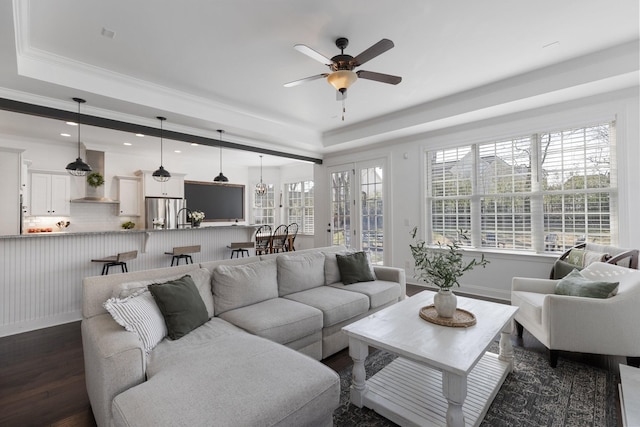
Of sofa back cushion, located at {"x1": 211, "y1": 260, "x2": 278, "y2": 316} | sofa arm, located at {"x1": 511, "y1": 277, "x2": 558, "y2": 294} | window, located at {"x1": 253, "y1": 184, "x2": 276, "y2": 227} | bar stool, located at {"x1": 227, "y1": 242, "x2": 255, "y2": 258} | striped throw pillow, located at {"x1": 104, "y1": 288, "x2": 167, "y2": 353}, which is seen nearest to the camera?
striped throw pillow, located at {"x1": 104, "y1": 288, "x2": 167, "y2": 353}

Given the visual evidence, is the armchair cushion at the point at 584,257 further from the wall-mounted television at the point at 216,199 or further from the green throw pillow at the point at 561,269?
the wall-mounted television at the point at 216,199

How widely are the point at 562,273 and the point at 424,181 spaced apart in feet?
7.73

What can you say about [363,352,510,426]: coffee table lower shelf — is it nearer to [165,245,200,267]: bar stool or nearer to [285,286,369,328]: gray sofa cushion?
[285,286,369,328]: gray sofa cushion

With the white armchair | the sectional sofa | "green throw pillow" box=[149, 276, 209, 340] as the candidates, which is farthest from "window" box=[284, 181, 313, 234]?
the white armchair

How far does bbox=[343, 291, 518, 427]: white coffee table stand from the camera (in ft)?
5.13

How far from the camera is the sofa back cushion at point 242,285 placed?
2.48 m

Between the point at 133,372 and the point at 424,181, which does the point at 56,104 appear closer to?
the point at 133,372

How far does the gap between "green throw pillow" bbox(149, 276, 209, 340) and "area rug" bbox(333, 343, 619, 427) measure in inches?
44.7

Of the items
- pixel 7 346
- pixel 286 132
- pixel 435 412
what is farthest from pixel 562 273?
pixel 7 346

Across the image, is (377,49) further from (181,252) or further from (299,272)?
(181,252)

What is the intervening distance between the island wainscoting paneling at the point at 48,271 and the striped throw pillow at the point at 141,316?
95.6 inches

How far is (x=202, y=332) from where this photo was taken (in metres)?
2.04

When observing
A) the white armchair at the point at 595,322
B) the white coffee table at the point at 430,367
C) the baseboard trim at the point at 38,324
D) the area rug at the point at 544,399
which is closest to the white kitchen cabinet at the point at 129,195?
the baseboard trim at the point at 38,324

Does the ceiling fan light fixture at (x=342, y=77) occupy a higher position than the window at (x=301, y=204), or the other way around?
the ceiling fan light fixture at (x=342, y=77)
